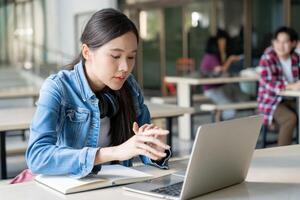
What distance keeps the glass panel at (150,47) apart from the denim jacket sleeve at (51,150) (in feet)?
29.7

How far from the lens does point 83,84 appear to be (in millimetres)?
1842

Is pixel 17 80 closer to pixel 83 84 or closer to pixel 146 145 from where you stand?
pixel 83 84

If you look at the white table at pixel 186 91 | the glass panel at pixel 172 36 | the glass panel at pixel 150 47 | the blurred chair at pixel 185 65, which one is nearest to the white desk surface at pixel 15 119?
the white table at pixel 186 91

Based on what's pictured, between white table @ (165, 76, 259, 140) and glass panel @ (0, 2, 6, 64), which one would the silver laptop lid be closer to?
white table @ (165, 76, 259, 140)

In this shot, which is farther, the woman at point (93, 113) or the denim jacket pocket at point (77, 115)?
the denim jacket pocket at point (77, 115)

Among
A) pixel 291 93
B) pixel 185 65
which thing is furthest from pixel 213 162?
pixel 185 65

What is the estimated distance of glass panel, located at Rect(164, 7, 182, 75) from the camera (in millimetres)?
10336

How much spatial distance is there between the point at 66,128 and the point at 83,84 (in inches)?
6.2

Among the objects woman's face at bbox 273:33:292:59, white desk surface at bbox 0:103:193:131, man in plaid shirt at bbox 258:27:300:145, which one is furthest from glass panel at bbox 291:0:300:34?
white desk surface at bbox 0:103:193:131

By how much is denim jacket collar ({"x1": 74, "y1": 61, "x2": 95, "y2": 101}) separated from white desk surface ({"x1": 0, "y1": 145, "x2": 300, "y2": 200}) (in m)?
0.30

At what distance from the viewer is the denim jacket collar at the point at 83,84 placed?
5.99 feet

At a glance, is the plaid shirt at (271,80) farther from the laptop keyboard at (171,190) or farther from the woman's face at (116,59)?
the laptop keyboard at (171,190)

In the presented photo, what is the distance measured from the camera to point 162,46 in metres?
10.6

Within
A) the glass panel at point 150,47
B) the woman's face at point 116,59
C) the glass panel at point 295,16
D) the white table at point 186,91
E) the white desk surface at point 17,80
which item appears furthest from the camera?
the white desk surface at point 17,80
